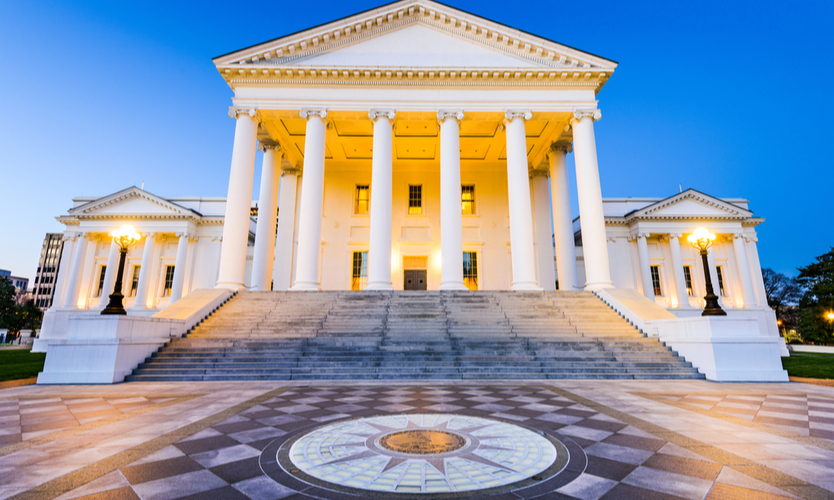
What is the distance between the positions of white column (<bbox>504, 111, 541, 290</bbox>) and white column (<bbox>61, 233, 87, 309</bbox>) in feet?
132

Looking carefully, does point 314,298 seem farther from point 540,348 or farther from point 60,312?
point 60,312

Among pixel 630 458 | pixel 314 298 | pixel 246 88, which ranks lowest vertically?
pixel 630 458

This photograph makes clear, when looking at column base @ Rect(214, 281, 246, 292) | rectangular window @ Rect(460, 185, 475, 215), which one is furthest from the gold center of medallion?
rectangular window @ Rect(460, 185, 475, 215)

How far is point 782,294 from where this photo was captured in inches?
2184

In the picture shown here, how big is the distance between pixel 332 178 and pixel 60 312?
27173 mm

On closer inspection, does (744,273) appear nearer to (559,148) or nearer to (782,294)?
(559,148)

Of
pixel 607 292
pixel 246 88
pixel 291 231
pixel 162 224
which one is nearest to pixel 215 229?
pixel 162 224

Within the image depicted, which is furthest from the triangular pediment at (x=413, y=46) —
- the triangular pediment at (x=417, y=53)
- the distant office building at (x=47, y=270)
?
the distant office building at (x=47, y=270)

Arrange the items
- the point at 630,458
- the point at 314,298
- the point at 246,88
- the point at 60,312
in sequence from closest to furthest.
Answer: the point at 630,458
the point at 314,298
the point at 246,88
the point at 60,312

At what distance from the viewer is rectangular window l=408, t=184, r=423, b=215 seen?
28.2 metres

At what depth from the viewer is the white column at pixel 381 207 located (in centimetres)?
1875

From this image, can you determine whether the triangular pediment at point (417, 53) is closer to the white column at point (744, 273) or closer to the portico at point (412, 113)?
the portico at point (412, 113)

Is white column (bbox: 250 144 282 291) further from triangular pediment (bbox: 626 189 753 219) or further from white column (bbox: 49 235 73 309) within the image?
triangular pediment (bbox: 626 189 753 219)

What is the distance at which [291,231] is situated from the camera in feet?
85.3
